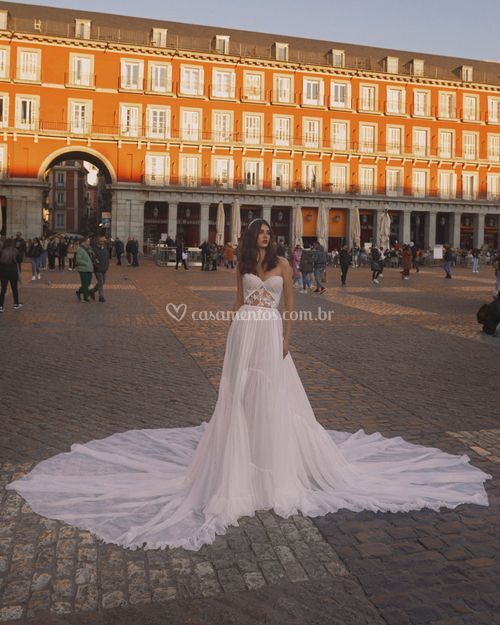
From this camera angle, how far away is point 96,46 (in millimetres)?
45344

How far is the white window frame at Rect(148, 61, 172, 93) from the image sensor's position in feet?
153

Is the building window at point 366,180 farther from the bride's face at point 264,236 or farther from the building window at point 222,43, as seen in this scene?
the bride's face at point 264,236

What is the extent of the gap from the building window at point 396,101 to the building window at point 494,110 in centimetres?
812

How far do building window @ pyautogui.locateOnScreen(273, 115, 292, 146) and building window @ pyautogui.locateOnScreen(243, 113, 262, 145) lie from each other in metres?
1.24

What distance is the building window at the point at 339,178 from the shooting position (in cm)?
5128

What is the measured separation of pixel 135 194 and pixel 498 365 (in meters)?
40.4

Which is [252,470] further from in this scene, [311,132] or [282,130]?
[311,132]

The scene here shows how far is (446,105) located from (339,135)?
32.7 feet

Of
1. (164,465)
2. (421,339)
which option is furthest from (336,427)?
(421,339)

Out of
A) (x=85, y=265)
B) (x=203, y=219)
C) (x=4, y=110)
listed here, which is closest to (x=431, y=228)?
(x=203, y=219)

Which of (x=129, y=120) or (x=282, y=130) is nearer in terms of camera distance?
(x=129, y=120)

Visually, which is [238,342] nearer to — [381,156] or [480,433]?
[480,433]

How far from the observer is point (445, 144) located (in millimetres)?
54031

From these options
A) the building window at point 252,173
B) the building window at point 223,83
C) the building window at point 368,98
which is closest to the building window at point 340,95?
the building window at point 368,98
